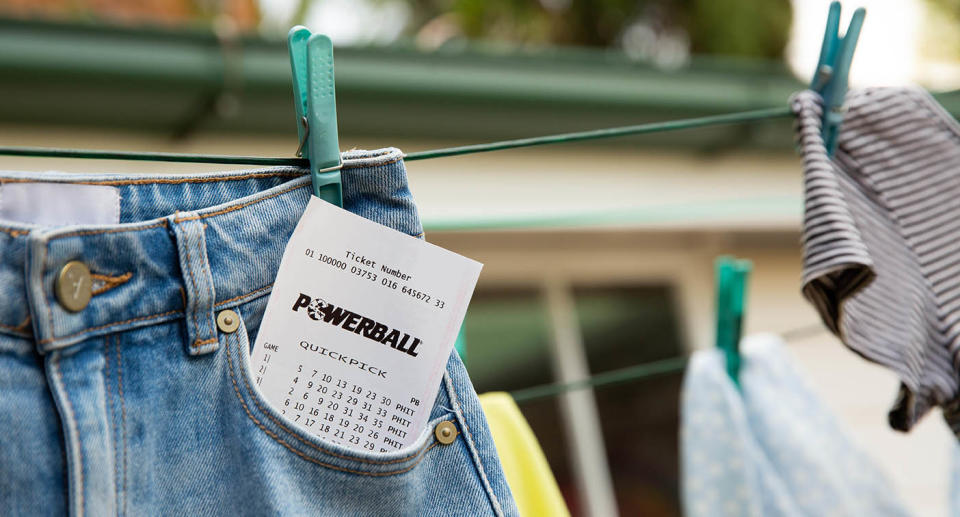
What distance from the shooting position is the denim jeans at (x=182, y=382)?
0.42 meters

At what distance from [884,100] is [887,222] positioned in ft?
0.37

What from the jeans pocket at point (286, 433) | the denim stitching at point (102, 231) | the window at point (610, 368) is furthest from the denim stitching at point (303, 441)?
the window at point (610, 368)

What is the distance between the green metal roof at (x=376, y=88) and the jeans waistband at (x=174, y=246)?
1.29 meters

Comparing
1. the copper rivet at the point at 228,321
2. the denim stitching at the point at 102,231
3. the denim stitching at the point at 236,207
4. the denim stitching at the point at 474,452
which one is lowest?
the denim stitching at the point at 474,452

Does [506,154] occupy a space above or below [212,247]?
below

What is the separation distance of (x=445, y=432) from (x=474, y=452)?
22 millimetres

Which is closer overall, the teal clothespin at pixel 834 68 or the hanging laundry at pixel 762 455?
the teal clothespin at pixel 834 68

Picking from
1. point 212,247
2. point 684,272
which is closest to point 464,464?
point 212,247

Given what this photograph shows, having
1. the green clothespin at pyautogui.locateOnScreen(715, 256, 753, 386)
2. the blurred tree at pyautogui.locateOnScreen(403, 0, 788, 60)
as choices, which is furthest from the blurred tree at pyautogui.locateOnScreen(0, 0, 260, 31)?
the green clothespin at pyautogui.locateOnScreen(715, 256, 753, 386)

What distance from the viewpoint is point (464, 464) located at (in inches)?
19.9

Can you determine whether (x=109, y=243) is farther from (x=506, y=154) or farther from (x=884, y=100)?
(x=506, y=154)

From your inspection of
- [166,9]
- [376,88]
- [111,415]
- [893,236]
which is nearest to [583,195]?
[376,88]

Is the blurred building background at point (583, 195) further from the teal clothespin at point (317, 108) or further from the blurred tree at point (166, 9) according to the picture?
the teal clothespin at point (317, 108)

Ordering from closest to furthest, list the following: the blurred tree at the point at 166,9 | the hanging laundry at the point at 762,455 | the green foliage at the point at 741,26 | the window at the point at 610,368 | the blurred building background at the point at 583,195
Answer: the hanging laundry at the point at 762,455
the blurred building background at the point at 583,195
the window at the point at 610,368
the blurred tree at the point at 166,9
the green foliage at the point at 741,26
